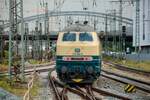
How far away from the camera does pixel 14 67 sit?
1100 inches

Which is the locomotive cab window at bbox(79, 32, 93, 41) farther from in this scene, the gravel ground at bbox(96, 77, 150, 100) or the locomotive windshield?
the gravel ground at bbox(96, 77, 150, 100)

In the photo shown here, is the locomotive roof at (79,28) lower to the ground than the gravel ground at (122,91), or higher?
higher

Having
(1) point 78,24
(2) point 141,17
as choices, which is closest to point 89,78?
(1) point 78,24

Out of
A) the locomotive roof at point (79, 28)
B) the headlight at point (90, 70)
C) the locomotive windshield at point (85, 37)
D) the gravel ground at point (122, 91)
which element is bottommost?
the gravel ground at point (122, 91)

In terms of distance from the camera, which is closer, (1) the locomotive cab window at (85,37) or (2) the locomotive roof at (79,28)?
(1) the locomotive cab window at (85,37)

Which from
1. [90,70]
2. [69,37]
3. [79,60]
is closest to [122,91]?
[90,70]

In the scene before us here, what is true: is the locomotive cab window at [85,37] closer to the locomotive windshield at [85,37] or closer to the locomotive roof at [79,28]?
the locomotive windshield at [85,37]

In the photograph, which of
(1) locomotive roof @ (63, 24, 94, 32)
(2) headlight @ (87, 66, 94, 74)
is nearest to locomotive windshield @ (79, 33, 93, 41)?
(1) locomotive roof @ (63, 24, 94, 32)

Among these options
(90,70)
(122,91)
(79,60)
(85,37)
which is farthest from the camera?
(85,37)

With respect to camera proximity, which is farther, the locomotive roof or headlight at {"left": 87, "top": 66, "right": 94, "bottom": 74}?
the locomotive roof

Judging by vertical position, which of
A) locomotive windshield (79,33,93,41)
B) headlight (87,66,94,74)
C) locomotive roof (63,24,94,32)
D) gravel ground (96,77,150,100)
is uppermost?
locomotive roof (63,24,94,32)

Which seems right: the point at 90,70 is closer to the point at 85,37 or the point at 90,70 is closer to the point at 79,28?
the point at 85,37

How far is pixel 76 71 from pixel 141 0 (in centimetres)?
7522

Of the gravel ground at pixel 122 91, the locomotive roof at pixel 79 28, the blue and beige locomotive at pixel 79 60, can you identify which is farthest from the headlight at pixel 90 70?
the locomotive roof at pixel 79 28
